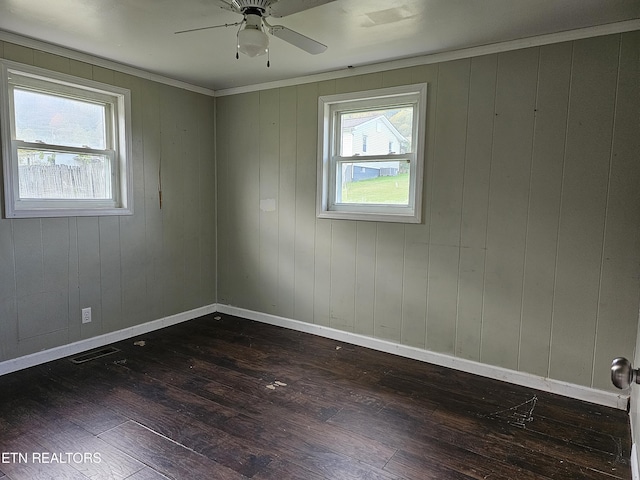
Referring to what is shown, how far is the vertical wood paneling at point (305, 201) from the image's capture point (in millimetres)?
3754

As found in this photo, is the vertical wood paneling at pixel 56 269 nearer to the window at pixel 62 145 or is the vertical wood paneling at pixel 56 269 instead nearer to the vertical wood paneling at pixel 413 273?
the window at pixel 62 145

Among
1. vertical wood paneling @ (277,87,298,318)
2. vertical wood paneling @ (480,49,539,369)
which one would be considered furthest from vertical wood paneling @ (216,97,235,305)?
vertical wood paneling @ (480,49,539,369)

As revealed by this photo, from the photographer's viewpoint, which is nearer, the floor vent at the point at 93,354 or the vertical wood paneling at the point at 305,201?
the floor vent at the point at 93,354

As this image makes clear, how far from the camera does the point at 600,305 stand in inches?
103

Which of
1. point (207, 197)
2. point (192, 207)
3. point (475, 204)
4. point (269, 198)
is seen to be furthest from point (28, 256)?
point (475, 204)

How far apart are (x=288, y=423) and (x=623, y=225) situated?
7.79 ft

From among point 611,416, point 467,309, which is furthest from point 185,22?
point 611,416

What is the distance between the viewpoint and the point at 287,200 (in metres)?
3.97

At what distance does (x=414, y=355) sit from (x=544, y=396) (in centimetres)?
96

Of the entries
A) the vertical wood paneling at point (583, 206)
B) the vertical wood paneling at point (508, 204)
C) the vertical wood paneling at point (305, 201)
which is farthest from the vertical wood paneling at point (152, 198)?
the vertical wood paneling at point (583, 206)

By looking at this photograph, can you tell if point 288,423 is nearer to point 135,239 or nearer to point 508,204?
point 508,204

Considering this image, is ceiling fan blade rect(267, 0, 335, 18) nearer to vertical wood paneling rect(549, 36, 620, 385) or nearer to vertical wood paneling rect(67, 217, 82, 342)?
vertical wood paneling rect(549, 36, 620, 385)

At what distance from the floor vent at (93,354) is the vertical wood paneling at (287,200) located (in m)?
1.54

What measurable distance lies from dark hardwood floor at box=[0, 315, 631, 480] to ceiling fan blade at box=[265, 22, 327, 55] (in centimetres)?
A: 220
